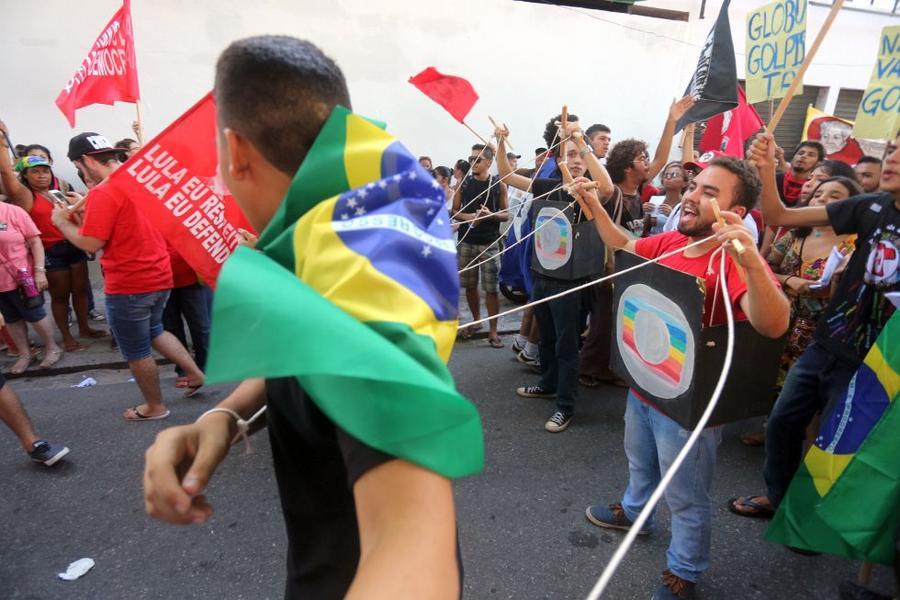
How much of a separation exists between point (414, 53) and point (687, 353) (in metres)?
7.98

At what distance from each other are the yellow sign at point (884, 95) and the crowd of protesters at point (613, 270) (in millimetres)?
283

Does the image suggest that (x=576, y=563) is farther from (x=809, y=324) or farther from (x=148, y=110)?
(x=148, y=110)

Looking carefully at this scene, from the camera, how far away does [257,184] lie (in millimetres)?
835

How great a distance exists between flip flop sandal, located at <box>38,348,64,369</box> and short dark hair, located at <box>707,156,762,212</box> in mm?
5599

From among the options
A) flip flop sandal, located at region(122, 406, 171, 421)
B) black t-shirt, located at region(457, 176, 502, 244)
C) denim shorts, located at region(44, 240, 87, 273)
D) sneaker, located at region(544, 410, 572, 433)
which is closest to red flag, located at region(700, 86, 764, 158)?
black t-shirt, located at region(457, 176, 502, 244)

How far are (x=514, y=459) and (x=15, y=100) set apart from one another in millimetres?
8302

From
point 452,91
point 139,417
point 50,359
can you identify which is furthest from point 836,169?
point 50,359

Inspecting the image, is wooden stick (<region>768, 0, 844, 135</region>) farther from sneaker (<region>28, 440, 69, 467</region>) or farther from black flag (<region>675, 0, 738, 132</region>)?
sneaker (<region>28, 440, 69, 467</region>)

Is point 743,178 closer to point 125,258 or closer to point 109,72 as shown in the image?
point 125,258

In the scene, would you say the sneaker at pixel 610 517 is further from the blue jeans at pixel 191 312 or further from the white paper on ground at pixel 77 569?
the blue jeans at pixel 191 312

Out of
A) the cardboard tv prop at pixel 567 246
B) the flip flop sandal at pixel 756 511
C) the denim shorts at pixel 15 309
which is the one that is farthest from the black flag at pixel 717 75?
the denim shorts at pixel 15 309

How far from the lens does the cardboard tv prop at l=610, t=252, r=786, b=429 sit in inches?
67.6

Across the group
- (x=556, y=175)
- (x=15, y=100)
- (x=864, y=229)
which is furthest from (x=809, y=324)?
(x=15, y=100)

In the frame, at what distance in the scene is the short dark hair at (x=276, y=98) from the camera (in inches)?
32.1
